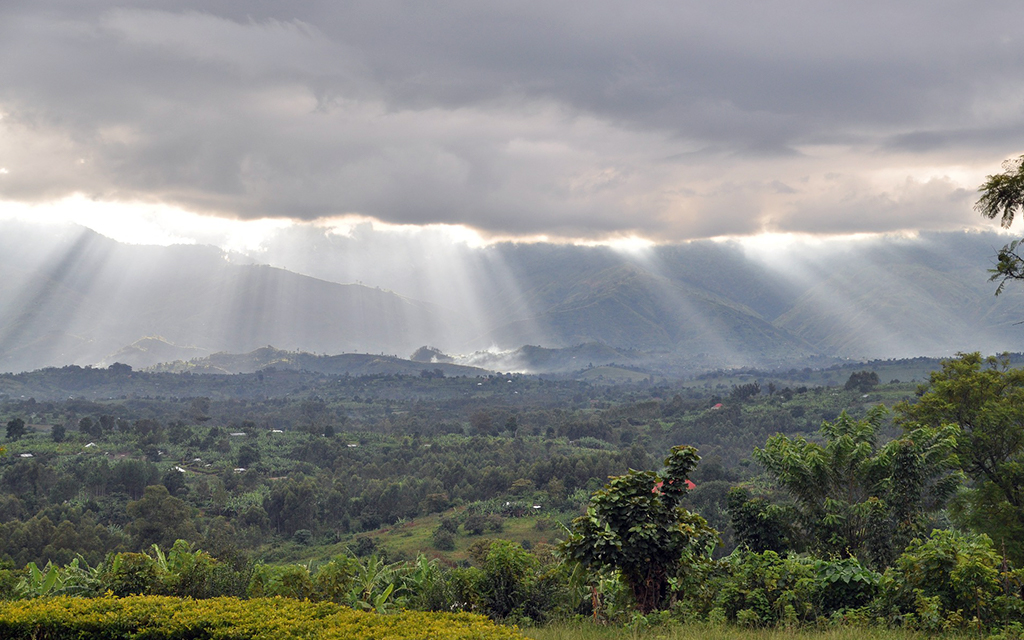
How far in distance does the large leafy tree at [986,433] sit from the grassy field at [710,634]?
48.4ft

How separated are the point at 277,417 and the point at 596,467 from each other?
11286cm

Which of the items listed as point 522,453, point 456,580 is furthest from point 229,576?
point 522,453

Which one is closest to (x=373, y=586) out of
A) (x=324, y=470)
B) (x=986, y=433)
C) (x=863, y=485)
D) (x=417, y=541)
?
(x=863, y=485)

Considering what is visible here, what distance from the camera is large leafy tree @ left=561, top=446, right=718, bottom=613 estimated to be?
12891 mm

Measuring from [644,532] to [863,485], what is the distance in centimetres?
938

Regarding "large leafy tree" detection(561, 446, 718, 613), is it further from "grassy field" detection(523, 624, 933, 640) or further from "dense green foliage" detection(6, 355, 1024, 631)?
"grassy field" detection(523, 624, 933, 640)

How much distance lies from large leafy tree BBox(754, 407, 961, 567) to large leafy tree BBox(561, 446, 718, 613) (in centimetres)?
633

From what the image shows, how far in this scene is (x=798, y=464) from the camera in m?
18.6

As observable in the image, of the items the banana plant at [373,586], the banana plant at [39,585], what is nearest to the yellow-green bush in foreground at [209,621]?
the banana plant at [373,586]

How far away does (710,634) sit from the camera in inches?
437

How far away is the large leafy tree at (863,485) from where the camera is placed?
58.1 feet

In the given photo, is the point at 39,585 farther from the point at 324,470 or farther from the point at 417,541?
the point at 324,470

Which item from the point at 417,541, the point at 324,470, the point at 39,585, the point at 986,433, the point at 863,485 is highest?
the point at 986,433

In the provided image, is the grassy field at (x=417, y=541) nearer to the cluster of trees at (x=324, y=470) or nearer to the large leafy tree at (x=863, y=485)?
the cluster of trees at (x=324, y=470)
